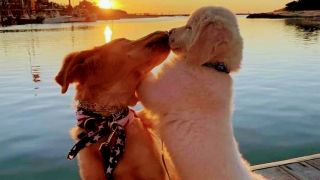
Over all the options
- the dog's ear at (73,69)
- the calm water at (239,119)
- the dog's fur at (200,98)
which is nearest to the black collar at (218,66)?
the dog's fur at (200,98)

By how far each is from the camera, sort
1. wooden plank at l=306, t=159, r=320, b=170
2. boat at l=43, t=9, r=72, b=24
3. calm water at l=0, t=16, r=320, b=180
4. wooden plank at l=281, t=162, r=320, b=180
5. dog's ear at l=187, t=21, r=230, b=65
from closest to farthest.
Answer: dog's ear at l=187, t=21, r=230, b=65
wooden plank at l=281, t=162, r=320, b=180
wooden plank at l=306, t=159, r=320, b=170
calm water at l=0, t=16, r=320, b=180
boat at l=43, t=9, r=72, b=24

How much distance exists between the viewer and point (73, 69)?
3193 mm

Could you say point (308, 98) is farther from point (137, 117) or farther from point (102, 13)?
point (102, 13)

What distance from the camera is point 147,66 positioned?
334cm

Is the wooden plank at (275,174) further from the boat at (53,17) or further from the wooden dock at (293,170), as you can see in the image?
the boat at (53,17)

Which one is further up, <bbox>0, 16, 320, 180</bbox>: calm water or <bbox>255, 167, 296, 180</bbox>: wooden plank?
<bbox>255, 167, 296, 180</bbox>: wooden plank

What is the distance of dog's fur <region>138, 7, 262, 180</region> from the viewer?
10.1 feet

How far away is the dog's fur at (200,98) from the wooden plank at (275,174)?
60.2 inches

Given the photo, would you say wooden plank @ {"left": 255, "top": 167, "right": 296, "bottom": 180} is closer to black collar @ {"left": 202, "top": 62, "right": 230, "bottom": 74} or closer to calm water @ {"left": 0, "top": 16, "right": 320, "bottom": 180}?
black collar @ {"left": 202, "top": 62, "right": 230, "bottom": 74}

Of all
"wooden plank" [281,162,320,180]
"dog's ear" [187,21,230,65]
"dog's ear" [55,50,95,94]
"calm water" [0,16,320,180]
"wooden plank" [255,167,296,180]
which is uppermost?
"dog's ear" [187,21,230,65]

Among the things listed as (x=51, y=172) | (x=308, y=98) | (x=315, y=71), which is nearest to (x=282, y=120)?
(x=308, y=98)

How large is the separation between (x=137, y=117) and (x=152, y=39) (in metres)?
0.68

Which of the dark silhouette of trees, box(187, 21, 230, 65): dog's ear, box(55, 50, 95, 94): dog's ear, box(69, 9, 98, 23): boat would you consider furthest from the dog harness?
box(69, 9, 98, 23): boat

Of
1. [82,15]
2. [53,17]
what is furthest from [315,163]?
[82,15]
